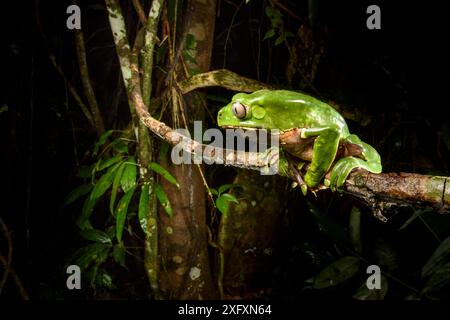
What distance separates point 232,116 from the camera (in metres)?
1.57

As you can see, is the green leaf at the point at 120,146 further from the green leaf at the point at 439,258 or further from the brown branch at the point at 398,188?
the green leaf at the point at 439,258

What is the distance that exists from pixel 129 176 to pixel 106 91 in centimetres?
140

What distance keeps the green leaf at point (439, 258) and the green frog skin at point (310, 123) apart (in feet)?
4.01

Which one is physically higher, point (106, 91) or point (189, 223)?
point (106, 91)

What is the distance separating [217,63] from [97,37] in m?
1.10

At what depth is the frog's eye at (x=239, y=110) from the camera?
1.52 m

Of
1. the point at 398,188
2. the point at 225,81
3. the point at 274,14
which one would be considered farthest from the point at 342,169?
the point at 274,14

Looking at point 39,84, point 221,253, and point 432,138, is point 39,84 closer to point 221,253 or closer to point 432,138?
point 221,253

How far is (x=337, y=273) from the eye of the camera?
102 inches

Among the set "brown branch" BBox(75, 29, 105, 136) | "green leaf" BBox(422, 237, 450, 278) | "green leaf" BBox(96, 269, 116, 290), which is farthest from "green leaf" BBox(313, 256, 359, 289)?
"brown branch" BBox(75, 29, 105, 136)

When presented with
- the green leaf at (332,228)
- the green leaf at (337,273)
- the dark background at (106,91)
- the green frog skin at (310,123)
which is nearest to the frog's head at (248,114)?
the green frog skin at (310,123)

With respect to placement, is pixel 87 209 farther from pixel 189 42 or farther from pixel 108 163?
pixel 189 42

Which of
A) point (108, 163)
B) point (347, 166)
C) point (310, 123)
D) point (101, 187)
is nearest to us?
point (347, 166)

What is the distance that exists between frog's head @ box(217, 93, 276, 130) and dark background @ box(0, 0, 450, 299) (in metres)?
1.61
